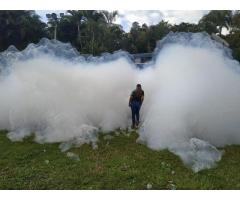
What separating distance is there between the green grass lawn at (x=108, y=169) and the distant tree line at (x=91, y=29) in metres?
36.0

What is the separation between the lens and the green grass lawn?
1021cm

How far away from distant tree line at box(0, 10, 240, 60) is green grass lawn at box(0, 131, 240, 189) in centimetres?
3602

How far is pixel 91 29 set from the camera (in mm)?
54688

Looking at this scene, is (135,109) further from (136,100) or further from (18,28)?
(18,28)

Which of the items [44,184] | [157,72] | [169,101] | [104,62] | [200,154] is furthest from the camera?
[104,62]

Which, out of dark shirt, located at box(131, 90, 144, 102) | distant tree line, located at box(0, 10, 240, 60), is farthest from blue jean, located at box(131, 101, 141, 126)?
distant tree line, located at box(0, 10, 240, 60)

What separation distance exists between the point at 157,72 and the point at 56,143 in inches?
211

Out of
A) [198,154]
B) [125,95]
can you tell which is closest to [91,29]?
[125,95]

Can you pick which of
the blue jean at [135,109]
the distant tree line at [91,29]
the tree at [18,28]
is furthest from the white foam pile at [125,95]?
the tree at [18,28]

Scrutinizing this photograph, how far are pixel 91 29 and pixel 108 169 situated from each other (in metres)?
45.1

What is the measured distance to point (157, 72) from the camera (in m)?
16.6

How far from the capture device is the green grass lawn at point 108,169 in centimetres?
1021

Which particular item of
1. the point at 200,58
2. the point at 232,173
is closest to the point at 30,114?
the point at 200,58

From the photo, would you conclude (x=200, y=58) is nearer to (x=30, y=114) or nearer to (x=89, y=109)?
(x=89, y=109)
